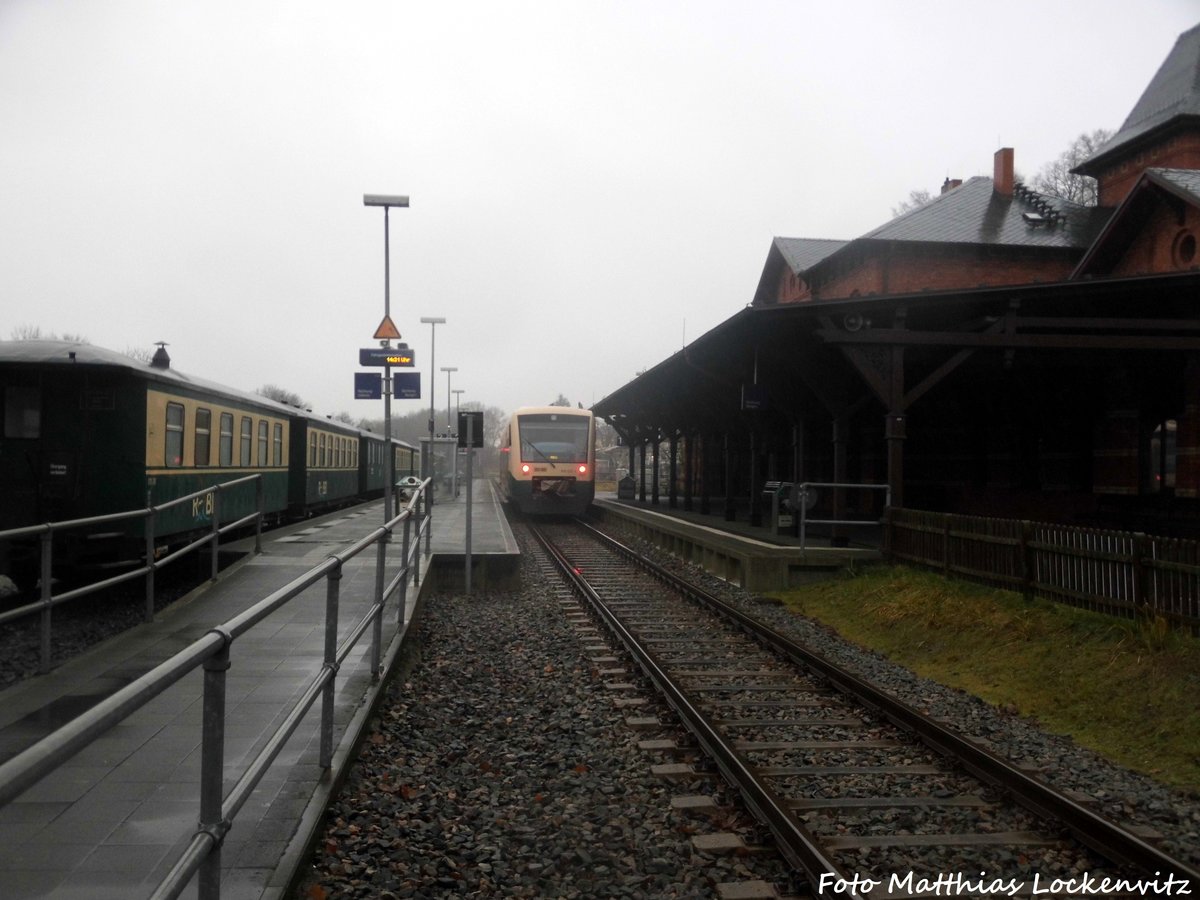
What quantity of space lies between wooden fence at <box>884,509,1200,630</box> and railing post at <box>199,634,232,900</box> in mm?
7279

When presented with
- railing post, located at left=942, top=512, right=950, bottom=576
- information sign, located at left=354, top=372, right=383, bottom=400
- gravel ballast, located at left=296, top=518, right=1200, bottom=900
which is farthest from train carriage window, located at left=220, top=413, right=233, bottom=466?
railing post, located at left=942, top=512, right=950, bottom=576

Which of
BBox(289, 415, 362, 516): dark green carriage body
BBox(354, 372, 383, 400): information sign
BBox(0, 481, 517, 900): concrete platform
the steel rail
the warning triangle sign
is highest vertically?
the warning triangle sign

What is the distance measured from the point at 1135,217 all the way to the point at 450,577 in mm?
18767

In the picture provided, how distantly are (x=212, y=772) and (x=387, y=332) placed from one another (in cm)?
1271

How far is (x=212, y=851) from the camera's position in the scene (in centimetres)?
258

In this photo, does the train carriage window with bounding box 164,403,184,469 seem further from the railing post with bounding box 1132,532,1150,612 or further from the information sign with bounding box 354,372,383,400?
the railing post with bounding box 1132,532,1150,612

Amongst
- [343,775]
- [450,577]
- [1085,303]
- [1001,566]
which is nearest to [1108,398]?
[1085,303]

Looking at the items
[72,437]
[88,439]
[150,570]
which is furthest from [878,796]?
[72,437]

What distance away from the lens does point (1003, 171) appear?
34.1m

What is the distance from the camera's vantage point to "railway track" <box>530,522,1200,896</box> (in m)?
4.13

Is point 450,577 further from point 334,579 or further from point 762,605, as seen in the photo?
point 334,579

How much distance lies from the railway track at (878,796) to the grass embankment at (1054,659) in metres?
1.18

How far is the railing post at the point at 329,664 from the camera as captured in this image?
4.45m

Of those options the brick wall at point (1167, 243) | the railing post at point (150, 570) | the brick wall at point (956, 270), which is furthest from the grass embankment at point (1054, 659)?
the brick wall at point (956, 270)
